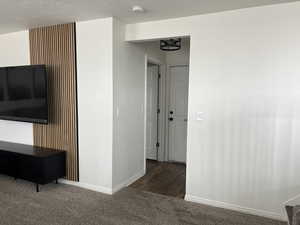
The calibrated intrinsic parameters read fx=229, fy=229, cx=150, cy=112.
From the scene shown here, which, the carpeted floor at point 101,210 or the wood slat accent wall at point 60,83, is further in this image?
the wood slat accent wall at point 60,83

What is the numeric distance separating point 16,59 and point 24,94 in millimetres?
778

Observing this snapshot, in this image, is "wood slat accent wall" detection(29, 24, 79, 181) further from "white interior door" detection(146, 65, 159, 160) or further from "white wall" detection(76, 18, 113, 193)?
"white interior door" detection(146, 65, 159, 160)

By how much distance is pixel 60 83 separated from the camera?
11.4ft

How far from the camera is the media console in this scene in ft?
10.4

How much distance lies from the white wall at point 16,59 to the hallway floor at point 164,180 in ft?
6.74

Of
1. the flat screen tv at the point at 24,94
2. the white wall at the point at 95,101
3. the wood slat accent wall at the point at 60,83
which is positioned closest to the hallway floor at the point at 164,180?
the white wall at the point at 95,101

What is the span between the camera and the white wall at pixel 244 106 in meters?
2.54

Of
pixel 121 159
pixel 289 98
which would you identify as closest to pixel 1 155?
pixel 121 159

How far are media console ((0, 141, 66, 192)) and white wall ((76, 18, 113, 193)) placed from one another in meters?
0.34

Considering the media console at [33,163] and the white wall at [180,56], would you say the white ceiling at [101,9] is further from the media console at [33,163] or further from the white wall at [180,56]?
the media console at [33,163]

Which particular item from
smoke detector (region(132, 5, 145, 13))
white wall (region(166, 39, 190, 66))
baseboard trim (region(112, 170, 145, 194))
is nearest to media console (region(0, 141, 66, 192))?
baseboard trim (region(112, 170, 145, 194))

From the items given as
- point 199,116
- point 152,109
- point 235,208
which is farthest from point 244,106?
point 152,109

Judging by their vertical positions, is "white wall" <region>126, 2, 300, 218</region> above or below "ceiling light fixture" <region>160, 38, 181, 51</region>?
below

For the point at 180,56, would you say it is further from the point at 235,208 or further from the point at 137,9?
the point at 235,208
